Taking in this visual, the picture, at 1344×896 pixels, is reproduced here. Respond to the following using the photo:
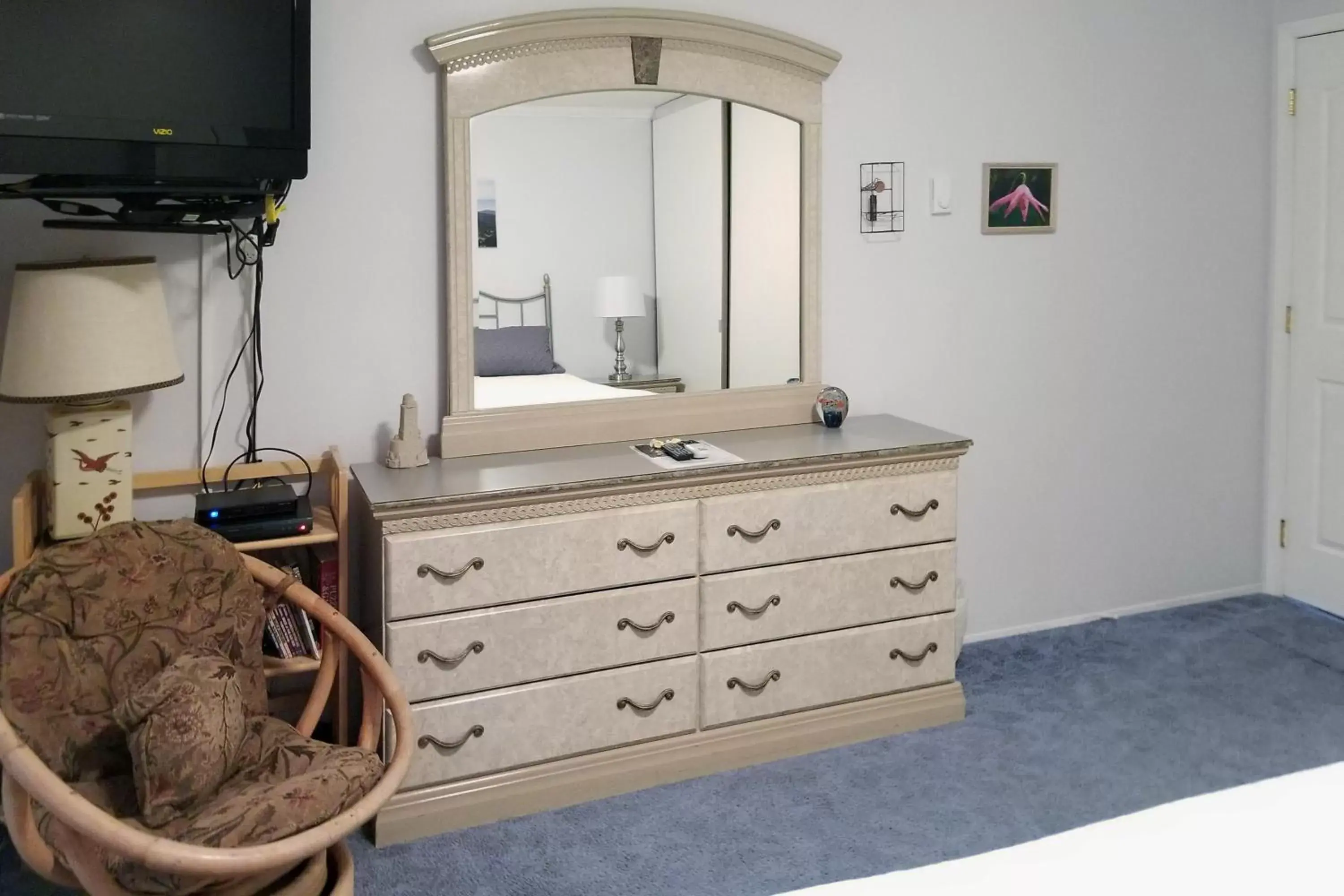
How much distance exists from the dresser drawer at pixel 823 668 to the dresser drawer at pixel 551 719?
0.09m

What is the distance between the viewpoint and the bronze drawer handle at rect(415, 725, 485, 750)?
2.70 meters

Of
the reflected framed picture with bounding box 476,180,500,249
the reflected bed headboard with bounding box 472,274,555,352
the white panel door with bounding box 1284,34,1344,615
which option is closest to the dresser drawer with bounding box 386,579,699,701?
the reflected bed headboard with bounding box 472,274,555,352

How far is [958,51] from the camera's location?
3.58 metres

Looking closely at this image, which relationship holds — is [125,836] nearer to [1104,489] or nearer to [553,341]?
[553,341]

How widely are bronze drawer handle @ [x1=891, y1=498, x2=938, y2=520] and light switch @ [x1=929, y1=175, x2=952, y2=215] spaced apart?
95cm

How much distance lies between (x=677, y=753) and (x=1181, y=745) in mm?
1346

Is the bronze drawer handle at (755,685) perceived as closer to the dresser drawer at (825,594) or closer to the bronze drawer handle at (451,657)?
the dresser drawer at (825,594)

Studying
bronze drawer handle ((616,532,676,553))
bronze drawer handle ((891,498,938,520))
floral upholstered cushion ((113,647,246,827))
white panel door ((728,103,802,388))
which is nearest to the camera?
floral upholstered cushion ((113,647,246,827))

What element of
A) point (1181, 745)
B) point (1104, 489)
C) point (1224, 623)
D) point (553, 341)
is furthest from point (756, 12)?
point (1224, 623)

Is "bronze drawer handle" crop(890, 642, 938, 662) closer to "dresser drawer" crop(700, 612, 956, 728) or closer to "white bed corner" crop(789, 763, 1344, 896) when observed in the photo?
"dresser drawer" crop(700, 612, 956, 728)

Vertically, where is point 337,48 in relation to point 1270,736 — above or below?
Answer: above

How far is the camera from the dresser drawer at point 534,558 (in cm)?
264

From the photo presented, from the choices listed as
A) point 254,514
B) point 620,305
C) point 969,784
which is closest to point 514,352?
point 620,305

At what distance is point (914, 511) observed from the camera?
3.19 metres
